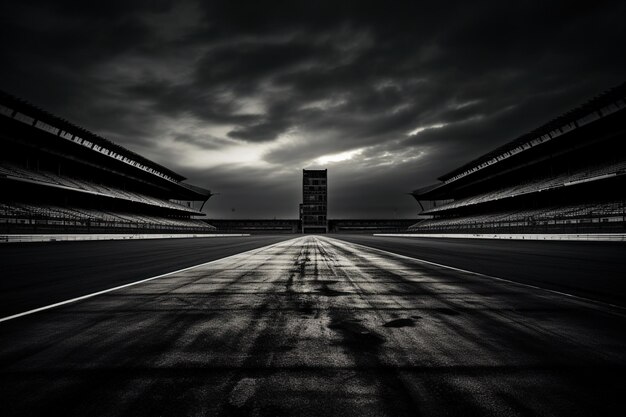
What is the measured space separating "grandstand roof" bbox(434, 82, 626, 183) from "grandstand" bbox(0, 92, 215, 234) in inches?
1882

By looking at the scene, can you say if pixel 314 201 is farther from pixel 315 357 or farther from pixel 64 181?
pixel 315 357

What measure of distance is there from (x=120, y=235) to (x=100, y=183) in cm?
2396

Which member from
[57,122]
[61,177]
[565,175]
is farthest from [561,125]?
[61,177]

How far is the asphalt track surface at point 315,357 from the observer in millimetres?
1846

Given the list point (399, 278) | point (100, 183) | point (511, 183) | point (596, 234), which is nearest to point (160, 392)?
point (399, 278)

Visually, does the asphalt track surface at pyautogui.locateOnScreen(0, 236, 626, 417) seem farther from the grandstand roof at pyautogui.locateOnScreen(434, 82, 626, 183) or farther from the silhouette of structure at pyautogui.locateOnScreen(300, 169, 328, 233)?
the silhouette of structure at pyautogui.locateOnScreen(300, 169, 328, 233)

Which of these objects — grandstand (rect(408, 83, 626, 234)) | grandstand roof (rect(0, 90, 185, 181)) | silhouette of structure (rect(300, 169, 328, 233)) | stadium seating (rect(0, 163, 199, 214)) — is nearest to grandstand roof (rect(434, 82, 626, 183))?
grandstand (rect(408, 83, 626, 234))

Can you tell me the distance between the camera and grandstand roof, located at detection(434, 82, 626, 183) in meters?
29.0

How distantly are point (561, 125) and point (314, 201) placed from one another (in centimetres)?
8544

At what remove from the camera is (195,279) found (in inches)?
258

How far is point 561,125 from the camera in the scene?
35.9 meters

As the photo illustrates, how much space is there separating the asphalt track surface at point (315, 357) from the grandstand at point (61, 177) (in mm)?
22721

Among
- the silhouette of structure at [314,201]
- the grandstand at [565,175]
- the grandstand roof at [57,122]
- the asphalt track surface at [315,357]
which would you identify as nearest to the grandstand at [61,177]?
the grandstand roof at [57,122]

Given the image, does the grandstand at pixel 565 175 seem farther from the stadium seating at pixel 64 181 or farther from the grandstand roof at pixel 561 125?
the stadium seating at pixel 64 181
